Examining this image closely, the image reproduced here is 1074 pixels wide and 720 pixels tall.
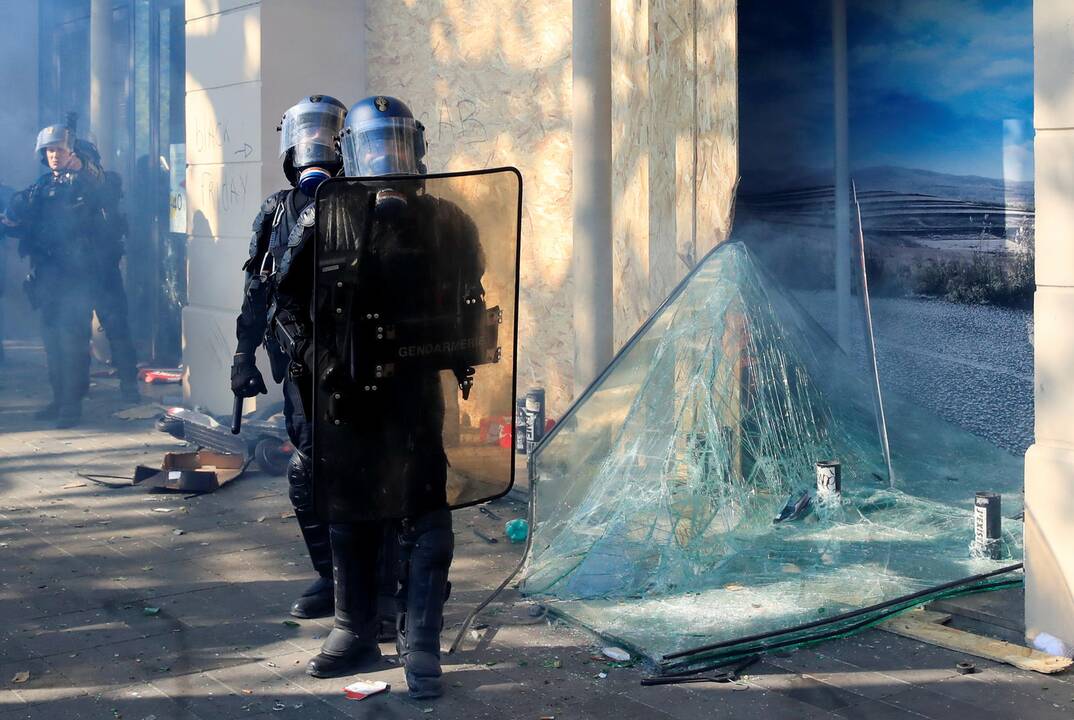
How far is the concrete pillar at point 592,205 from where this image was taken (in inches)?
266

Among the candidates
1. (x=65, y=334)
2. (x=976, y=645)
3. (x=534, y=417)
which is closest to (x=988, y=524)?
(x=976, y=645)

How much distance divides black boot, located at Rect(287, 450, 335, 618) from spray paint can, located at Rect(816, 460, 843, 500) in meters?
2.04

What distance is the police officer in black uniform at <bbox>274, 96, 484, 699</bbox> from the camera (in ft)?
12.6

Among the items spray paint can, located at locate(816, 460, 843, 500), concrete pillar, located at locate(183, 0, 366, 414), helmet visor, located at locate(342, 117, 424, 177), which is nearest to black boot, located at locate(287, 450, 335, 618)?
helmet visor, located at locate(342, 117, 424, 177)

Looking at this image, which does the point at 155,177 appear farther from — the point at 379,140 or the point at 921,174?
the point at 379,140

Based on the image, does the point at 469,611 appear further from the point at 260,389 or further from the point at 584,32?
the point at 584,32

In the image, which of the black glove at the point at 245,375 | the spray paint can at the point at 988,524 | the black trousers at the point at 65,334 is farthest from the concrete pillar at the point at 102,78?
the spray paint can at the point at 988,524

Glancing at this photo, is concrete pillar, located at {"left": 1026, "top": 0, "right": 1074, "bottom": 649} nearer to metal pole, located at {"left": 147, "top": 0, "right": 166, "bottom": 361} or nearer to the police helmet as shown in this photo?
the police helmet

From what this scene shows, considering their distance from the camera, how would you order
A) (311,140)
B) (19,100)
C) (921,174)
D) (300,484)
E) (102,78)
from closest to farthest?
(311,140), (300,484), (921,174), (102,78), (19,100)

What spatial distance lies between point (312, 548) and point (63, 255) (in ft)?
18.2

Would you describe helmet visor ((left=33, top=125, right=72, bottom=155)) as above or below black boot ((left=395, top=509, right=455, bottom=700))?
above

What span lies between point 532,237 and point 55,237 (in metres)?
3.89

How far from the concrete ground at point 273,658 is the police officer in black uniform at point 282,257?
0.95 feet

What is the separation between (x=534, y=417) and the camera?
735cm
